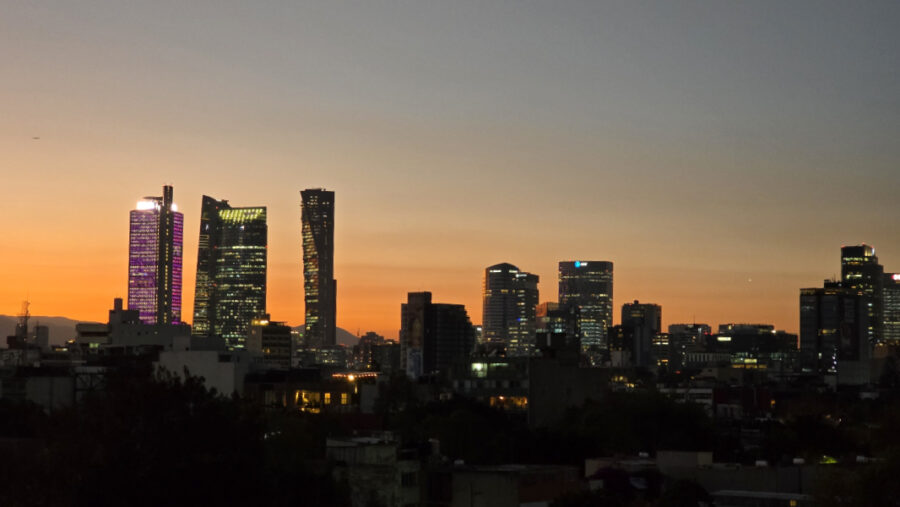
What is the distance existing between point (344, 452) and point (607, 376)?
325ft

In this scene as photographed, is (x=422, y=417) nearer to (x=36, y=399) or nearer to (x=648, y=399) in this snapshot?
(x=648, y=399)

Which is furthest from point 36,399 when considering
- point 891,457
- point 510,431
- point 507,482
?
point 891,457

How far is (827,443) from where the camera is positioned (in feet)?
317

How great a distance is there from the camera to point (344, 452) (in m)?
64.9

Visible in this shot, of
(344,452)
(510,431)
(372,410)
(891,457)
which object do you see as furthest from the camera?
(372,410)

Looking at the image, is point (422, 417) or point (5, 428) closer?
point (5, 428)

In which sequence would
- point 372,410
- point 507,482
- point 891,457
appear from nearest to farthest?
point 891,457 → point 507,482 → point 372,410

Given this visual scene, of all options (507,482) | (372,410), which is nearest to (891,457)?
(507,482)

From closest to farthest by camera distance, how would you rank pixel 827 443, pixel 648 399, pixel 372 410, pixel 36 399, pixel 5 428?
pixel 5 428 → pixel 827 443 → pixel 648 399 → pixel 36 399 → pixel 372 410

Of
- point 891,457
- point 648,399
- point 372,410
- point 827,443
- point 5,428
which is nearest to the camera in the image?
point 891,457

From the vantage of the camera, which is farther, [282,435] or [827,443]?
[827,443]

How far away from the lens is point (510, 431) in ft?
341

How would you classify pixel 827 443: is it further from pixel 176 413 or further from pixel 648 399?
pixel 176 413

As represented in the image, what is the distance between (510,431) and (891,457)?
53532 mm
